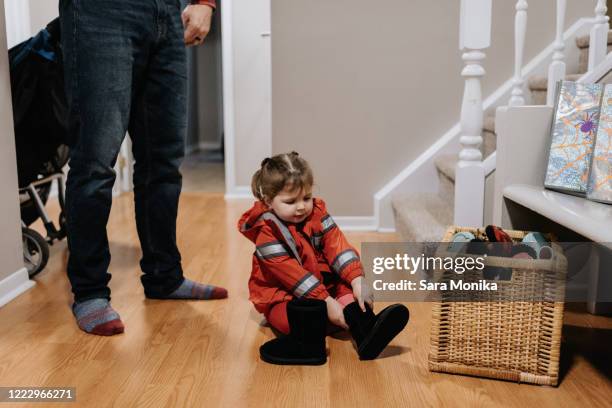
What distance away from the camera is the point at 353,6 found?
2752 mm

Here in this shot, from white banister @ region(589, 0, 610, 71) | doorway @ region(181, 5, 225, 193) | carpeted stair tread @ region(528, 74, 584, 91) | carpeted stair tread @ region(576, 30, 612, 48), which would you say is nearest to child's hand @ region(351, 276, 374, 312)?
white banister @ region(589, 0, 610, 71)

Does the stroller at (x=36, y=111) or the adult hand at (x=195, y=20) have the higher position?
the adult hand at (x=195, y=20)

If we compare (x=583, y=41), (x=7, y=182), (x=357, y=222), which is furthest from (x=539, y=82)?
(x=7, y=182)

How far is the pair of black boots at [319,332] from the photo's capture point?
1413 millimetres

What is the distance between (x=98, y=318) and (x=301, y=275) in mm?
510

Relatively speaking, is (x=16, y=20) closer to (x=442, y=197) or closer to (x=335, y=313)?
(x=442, y=197)

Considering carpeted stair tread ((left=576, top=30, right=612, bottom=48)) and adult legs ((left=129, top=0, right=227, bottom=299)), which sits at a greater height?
carpeted stair tread ((left=576, top=30, right=612, bottom=48))

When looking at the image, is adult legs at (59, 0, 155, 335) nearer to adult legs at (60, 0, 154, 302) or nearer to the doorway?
adult legs at (60, 0, 154, 302)

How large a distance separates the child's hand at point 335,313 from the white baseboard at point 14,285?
3.07ft

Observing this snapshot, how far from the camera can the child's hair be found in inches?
61.3

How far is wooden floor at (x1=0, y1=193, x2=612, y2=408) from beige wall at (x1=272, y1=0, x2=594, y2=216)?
105 cm

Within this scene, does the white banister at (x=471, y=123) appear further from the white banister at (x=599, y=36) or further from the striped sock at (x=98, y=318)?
the striped sock at (x=98, y=318)

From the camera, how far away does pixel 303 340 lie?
4.81 ft

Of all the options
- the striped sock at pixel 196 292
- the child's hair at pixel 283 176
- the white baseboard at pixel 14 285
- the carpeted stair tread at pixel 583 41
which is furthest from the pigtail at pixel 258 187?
the carpeted stair tread at pixel 583 41
